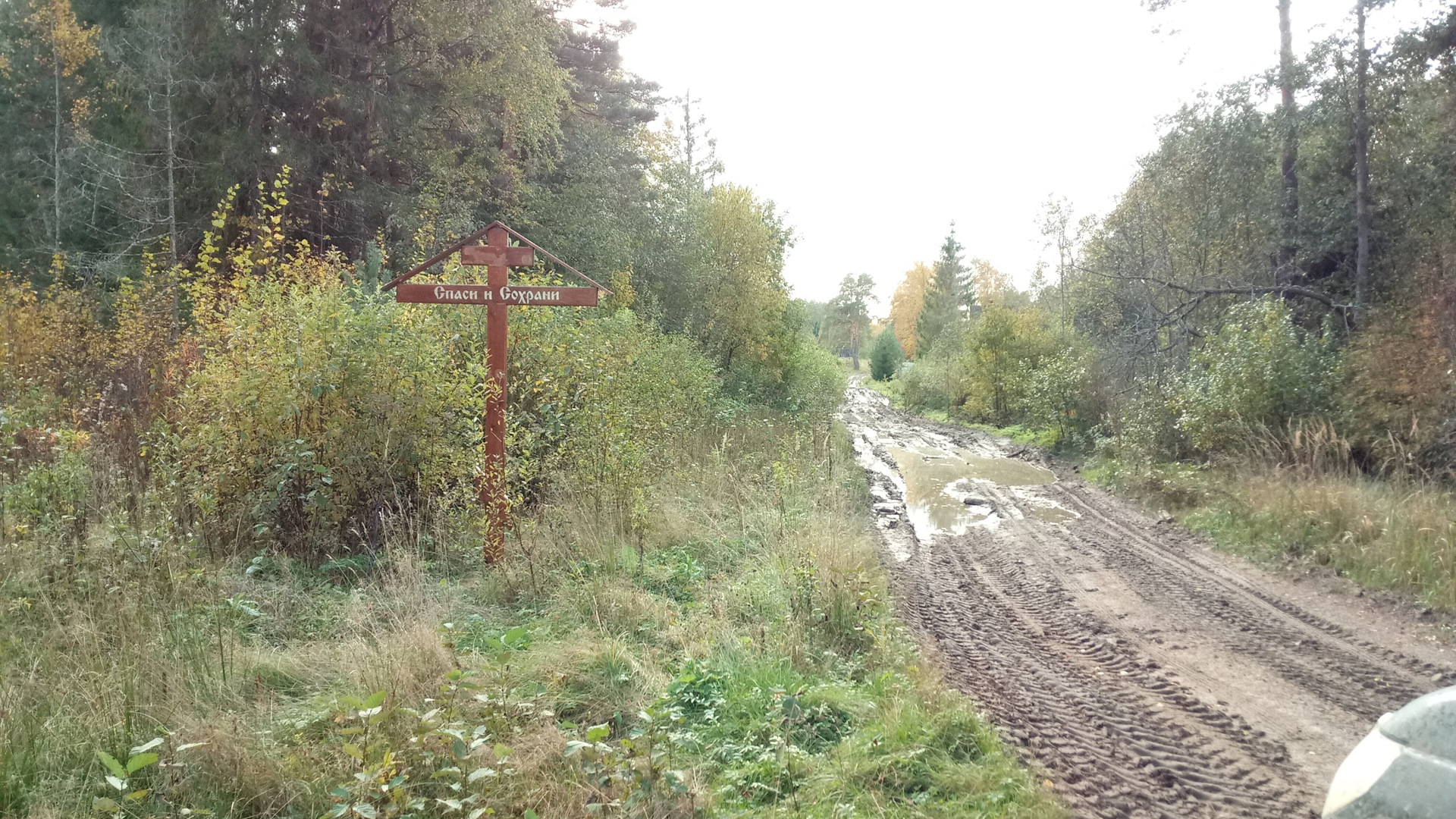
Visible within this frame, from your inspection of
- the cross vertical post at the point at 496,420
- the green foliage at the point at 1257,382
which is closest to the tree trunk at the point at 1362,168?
the green foliage at the point at 1257,382

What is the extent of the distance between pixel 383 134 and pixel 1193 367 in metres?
14.8

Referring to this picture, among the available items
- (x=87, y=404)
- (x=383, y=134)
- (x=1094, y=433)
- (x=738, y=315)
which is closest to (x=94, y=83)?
(x=383, y=134)

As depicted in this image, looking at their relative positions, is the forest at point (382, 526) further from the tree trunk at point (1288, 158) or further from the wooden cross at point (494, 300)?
the tree trunk at point (1288, 158)

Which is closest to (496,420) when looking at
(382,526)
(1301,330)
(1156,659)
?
(382,526)

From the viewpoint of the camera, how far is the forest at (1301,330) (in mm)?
8477

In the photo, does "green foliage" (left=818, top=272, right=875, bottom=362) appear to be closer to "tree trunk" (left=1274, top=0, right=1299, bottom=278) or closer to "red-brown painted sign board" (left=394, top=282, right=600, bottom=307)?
"tree trunk" (left=1274, top=0, right=1299, bottom=278)

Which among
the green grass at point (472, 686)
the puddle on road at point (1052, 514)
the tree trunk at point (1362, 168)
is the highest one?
the tree trunk at point (1362, 168)

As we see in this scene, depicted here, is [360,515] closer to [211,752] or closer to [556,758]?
[211,752]

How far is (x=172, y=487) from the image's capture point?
608cm

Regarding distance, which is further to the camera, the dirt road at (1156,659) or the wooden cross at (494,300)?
the wooden cross at (494,300)

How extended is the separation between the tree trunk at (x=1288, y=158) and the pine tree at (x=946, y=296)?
34769 mm

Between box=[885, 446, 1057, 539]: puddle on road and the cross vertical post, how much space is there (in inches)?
232

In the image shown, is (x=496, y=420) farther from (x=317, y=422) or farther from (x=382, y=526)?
(x=317, y=422)

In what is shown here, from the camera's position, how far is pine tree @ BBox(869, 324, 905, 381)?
6094 cm
